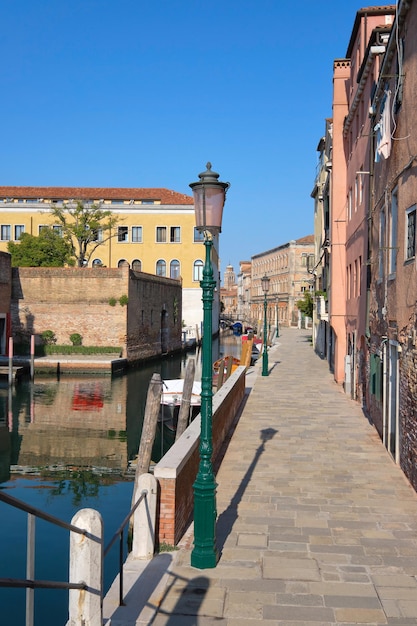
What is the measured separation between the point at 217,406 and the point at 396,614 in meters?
6.31

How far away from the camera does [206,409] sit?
641 cm

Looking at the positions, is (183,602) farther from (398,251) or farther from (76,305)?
(76,305)

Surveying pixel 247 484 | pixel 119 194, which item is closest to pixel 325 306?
pixel 247 484

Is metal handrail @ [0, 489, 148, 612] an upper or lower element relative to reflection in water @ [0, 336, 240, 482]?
upper

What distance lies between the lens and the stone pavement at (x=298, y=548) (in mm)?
5195

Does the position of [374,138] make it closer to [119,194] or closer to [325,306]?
[325,306]

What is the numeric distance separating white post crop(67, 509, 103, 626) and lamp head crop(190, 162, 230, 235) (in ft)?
10.8

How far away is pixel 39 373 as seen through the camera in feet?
99.2

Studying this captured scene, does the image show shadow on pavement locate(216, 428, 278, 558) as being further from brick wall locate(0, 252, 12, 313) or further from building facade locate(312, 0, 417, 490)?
brick wall locate(0, 252, 12, 313)

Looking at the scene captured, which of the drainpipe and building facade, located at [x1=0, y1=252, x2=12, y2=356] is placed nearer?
the drainpipe

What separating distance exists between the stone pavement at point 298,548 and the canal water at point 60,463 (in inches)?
83.6

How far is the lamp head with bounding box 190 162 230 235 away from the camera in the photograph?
6.25 m

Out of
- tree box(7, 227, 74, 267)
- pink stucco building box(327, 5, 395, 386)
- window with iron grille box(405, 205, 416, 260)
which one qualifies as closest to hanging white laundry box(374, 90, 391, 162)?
window with iron grille box(405, 205, 416, 260)

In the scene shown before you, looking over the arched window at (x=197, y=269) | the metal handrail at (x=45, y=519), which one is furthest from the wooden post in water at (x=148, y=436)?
the arched window at (x=197, y=269)
